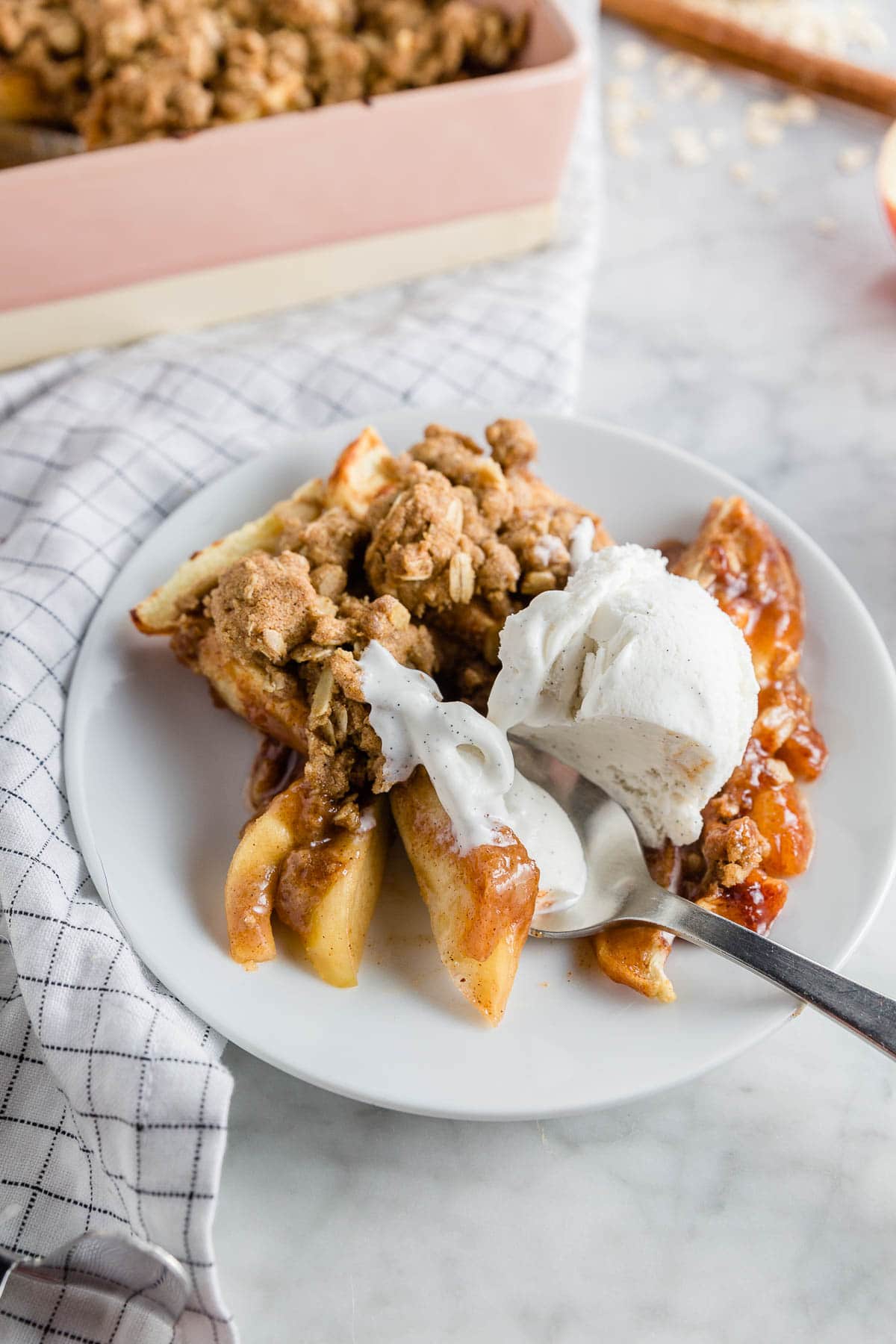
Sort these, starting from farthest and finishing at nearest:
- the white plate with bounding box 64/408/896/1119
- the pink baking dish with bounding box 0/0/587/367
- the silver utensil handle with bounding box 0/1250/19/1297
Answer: the pink baking dish with bounding box 0/0/587/367 → the white plate with bounding box 64/408/896/1119 → the silver utensil handle with bounding box 0/1250/19/1297

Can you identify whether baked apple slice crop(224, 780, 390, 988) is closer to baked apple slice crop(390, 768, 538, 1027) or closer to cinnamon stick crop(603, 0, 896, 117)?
baked apple slice crop(390, 768, 538, 1027)

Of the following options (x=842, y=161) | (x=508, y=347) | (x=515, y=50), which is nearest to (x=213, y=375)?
(x=508, y=347)

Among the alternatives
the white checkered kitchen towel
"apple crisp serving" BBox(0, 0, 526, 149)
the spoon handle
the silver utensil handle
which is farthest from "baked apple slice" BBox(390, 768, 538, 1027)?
"apple crisp serving" BBox(0, 0, 526, 149)

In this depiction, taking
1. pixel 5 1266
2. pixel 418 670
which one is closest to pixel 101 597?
pixel 418 670

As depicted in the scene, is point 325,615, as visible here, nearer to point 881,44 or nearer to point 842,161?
point 842,161

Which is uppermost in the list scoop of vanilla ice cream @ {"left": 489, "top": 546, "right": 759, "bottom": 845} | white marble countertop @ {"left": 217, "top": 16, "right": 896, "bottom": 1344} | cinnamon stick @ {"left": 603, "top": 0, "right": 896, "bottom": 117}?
cinnamon stick @ {"left": 603, "top": 0, "right": 896, "bottom": 117}

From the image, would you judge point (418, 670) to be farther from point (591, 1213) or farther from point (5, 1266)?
point (5, 1266)
